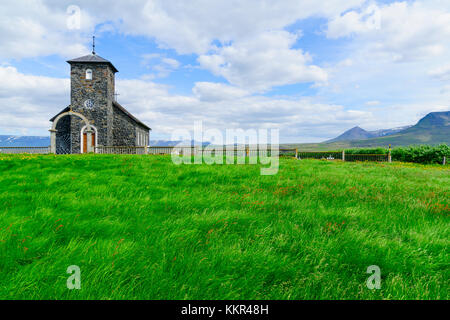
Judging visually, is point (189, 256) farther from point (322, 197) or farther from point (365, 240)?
point (322, 197)

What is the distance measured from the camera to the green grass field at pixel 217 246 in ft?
6.86

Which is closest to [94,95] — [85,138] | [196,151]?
[85,138]

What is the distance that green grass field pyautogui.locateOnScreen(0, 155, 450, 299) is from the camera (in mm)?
2090

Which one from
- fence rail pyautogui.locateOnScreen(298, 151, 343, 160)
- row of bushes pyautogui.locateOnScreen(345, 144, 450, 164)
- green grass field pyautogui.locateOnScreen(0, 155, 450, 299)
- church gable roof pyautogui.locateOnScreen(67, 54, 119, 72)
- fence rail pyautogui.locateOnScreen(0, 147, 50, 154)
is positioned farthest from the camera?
fence rail pyautogui.locateOnScreen(298, 151, 343, 160)

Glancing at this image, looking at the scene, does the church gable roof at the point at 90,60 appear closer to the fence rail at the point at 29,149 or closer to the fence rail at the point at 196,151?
the fence rail at the point at 196,151

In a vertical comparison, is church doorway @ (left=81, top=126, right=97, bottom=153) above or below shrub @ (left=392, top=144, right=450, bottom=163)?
above

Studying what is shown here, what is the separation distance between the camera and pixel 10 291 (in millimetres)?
1967

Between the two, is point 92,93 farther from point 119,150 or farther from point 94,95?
point 119,150

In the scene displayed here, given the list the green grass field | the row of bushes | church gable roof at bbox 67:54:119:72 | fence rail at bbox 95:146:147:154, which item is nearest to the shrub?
the row of bushes

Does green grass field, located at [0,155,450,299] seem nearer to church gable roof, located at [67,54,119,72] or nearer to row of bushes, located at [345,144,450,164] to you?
church gable roof, located at [67,54,119,72]

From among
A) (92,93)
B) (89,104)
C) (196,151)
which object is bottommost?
(196,151)

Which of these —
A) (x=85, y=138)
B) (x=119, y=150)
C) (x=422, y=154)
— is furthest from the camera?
(x=422, y=154)

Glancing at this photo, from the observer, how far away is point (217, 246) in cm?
280

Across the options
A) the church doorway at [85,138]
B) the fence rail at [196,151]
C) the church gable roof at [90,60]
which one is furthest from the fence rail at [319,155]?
the church gable roof at [90,60]
